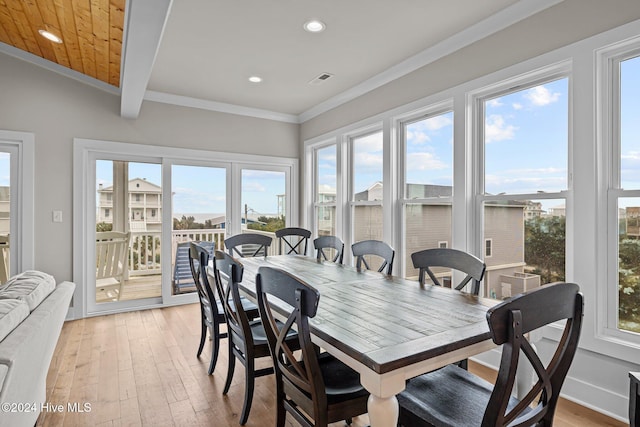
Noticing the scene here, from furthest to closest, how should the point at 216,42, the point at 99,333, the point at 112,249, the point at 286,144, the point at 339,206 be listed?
1. the point at 286,144
2. the point at 339,206
3. the point at 112,249
4. the point at 99,333
5. the point at 216,42

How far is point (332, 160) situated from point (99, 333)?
11.1 feet

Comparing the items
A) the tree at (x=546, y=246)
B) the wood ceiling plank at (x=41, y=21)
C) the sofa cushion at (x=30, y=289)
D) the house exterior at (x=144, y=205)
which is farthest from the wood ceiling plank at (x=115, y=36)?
the tree at (x=546, y=246)

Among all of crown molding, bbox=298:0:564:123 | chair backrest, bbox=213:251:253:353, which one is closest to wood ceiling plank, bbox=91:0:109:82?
chair backrest, bbox=213:251:253:353

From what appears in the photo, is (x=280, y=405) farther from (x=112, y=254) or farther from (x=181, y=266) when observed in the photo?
(x=112, y=254)

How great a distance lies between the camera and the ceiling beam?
2025 mm

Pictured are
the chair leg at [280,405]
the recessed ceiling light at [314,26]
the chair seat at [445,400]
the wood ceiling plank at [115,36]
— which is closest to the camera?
the chair seat at [445,400]

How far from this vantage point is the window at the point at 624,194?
6.80 feet

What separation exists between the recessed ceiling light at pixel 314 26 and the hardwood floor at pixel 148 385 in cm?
274

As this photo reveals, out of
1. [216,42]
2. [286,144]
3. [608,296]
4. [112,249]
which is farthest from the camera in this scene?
[286,144]

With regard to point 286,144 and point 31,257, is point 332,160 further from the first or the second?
point 31,257

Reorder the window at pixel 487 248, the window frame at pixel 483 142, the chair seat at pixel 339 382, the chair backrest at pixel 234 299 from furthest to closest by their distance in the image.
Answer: the window at pixel 487 248 → the window frame at pixel 483 142 → the chair backrest at pixel 234 299 → the chair seat at pixel 339 382

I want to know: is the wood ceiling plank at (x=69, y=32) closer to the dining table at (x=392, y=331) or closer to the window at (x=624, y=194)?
the dining table at (x=392, y=331)

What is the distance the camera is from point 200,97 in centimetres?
452

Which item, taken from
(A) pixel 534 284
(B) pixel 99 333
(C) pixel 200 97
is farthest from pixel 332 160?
(B) pixel 99 333
